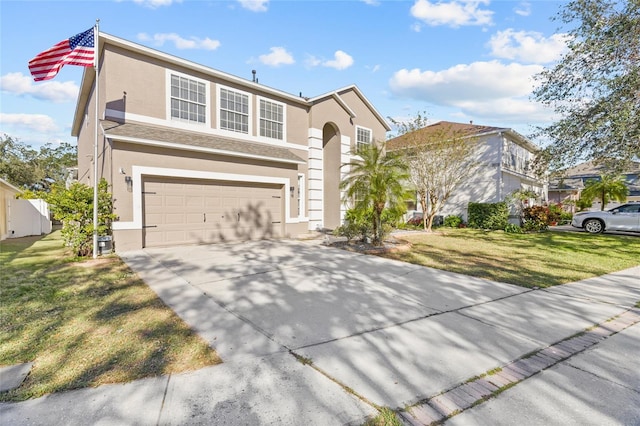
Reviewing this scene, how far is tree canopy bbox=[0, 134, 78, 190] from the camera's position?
28.8 m

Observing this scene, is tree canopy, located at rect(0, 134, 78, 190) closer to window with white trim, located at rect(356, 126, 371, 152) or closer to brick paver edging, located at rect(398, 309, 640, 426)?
window with white trim, located at rect(356, 126, 371, 152)

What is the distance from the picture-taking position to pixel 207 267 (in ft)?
24.4

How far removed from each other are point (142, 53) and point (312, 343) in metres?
10.9

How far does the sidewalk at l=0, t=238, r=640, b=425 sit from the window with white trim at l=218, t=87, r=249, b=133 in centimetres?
689

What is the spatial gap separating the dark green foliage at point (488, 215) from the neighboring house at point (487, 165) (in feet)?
2.87

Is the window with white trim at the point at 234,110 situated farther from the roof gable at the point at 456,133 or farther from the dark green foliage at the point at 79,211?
the roof gable at the point at 456,133

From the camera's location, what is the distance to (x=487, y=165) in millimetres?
18828

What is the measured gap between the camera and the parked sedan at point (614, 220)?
50.1 feet

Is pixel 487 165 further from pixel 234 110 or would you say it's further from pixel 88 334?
pixel 88 334

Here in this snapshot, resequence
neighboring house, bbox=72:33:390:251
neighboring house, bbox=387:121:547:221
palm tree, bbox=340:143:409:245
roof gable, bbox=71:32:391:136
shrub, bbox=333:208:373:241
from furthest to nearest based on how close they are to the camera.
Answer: neighboring house, bbox=387:121:547:221, shrub, bbox=333:208:373:241, palm tree, bbox=340:143:409:245, roof gable, bbox=71:32:391:136, neighboring house, bbox=72:33:390:251

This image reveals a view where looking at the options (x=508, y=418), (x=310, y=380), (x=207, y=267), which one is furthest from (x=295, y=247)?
(x=508, y=418)

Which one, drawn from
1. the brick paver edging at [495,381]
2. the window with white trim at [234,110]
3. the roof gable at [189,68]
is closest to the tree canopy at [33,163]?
the roof gable at [189,68]

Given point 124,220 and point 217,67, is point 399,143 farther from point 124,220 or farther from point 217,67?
point 124,220

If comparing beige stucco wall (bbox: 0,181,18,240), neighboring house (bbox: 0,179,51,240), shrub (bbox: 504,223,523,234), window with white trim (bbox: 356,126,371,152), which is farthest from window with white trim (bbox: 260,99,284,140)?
shrub (bbox: 504,223,523,234)
